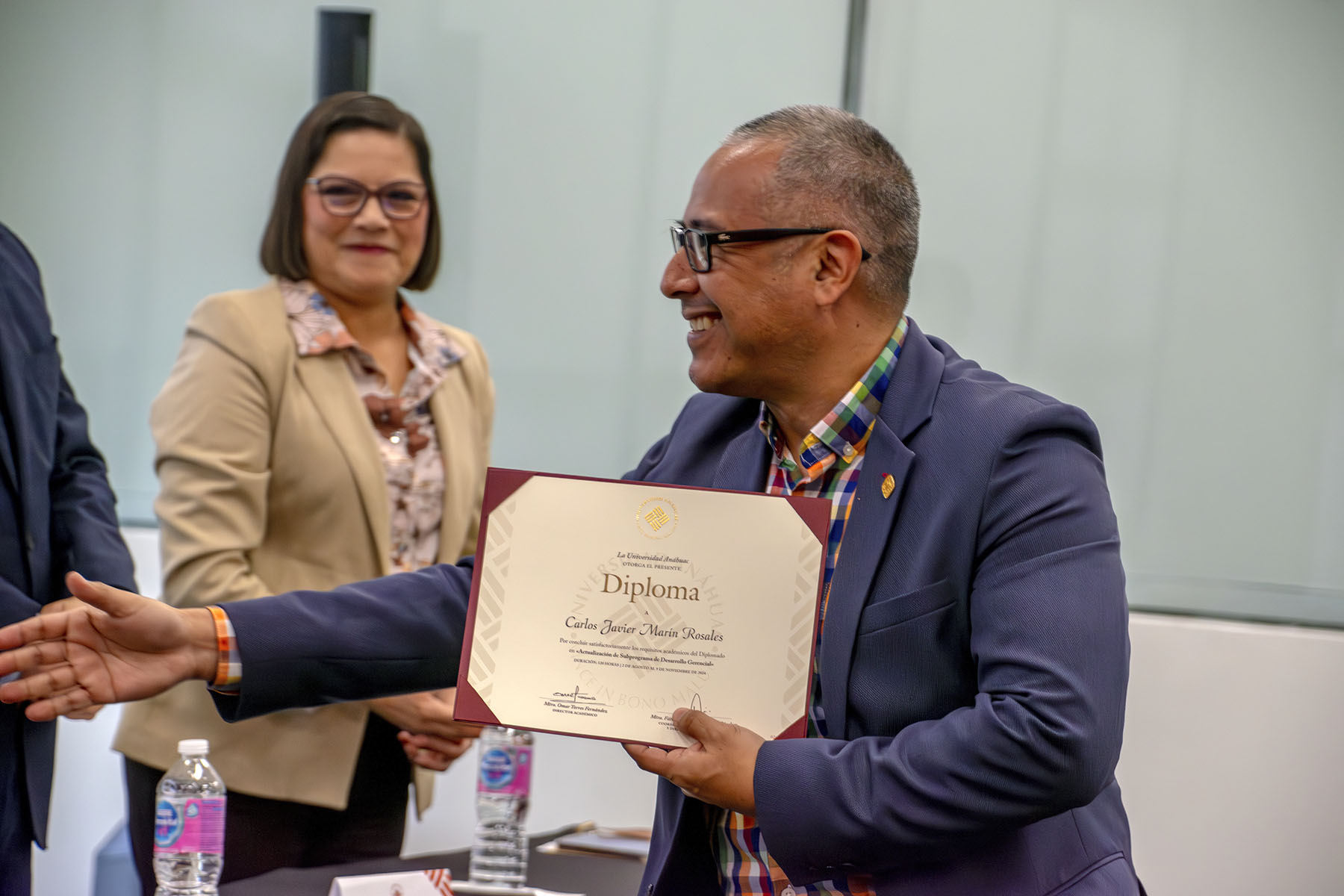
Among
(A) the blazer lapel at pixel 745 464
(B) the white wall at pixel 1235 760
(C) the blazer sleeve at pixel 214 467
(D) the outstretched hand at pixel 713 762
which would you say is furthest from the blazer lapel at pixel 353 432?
(B) the white wall at pixel 1235 760

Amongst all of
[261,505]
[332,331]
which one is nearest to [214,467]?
[261,505]

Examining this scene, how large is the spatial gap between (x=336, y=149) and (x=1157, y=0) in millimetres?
2530

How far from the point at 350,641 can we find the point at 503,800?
61 centimetres

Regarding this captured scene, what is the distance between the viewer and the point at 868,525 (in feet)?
4.74

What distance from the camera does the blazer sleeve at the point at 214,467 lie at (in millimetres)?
2285

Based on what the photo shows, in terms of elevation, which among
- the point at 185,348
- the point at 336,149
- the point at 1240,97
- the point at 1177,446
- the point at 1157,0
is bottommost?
the point at 1177,446

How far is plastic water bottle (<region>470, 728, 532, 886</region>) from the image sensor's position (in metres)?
2.13

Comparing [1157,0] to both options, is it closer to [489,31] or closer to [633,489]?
[489,31]

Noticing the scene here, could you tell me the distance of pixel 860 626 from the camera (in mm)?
1400

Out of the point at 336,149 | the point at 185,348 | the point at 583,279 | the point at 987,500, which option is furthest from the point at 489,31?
the point at 987,500

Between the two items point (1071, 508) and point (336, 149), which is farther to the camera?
point (336, 149)

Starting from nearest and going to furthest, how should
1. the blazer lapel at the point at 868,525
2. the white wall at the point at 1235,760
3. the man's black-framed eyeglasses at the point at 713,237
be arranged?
the blazer lapel at the point at 868,525
the man's black-framed eyeglasses at the point at 713,237
the white wall at the point at 1235,760

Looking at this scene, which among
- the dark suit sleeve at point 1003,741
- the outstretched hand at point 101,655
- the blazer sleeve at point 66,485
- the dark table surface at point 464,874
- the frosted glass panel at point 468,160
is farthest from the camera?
the frosted glass panel at point 468,160

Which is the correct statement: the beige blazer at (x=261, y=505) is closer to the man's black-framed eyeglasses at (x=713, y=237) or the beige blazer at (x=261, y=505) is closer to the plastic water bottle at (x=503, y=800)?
the plastic water bottle at (x=503, y=800)
